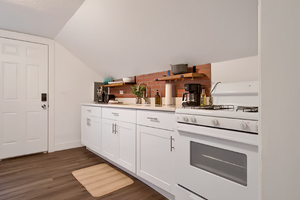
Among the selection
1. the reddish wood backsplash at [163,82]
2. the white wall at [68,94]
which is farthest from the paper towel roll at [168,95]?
the white wall at [68,94]

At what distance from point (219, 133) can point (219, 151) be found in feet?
0.49

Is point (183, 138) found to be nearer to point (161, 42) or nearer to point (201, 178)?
point (201, 178)

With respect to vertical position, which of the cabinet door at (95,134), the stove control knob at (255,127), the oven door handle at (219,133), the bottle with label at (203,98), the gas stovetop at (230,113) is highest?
the bottle with label at (203,98)

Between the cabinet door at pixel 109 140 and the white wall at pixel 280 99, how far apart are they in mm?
2221

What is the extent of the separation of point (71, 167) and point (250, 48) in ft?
9.57

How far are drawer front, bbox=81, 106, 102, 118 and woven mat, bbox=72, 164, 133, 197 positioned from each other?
2.91ft

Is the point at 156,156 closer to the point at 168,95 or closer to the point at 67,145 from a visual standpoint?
the point at 168,95

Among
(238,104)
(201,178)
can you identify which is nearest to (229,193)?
(201,178)

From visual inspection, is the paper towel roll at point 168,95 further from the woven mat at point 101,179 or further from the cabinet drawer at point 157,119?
the woven mat at point 101,179

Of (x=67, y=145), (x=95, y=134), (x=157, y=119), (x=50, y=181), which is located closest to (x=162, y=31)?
(x=157, y=119)

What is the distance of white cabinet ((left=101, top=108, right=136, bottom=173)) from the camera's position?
7.54 ft

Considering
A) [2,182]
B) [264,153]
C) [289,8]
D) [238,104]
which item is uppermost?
[289,8]

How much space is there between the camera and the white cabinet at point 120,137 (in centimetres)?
230

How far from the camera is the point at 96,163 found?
2908 millimetres
